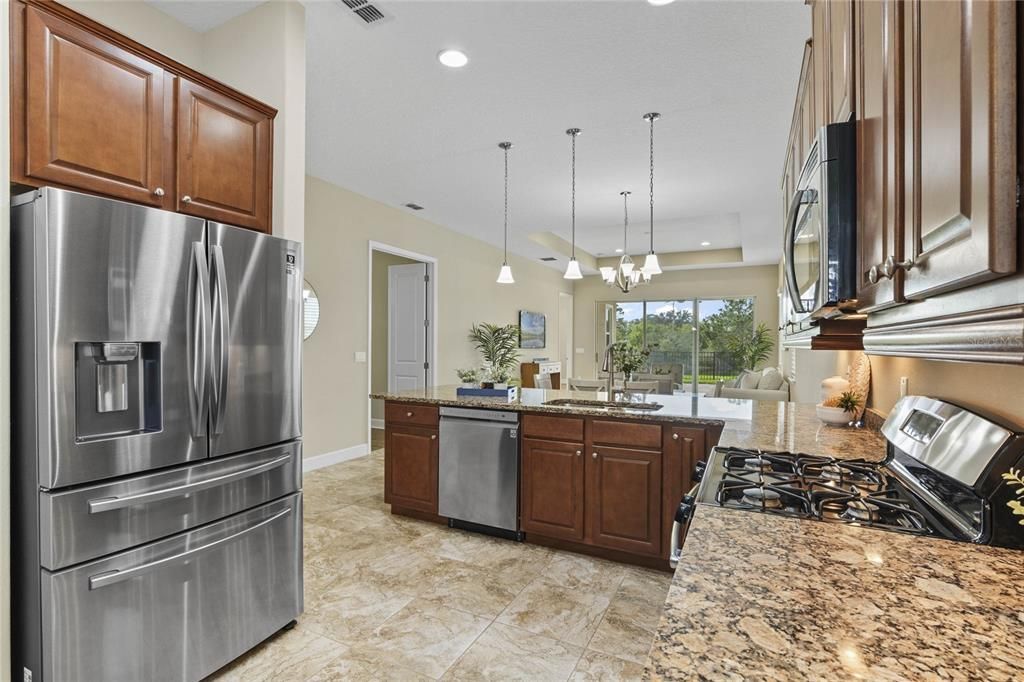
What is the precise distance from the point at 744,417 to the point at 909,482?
1.34m

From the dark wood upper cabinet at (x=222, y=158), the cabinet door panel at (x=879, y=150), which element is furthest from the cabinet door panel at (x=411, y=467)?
the cabinet door panel at (x=879, y=150)

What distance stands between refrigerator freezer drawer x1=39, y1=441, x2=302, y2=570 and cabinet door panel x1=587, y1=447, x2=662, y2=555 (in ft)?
5.36

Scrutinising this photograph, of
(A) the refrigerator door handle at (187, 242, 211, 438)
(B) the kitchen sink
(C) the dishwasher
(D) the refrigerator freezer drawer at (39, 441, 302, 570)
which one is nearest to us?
(D) the refrigerator freezer drawer at (39, 441, 302, 570)

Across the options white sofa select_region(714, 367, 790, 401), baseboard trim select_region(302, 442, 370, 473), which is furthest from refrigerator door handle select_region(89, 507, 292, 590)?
white sofa select_region(714, 367, 790, 401)

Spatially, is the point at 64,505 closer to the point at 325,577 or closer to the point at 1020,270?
the point at 325,577

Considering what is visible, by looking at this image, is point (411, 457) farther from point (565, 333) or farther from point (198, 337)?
point (565, 333)

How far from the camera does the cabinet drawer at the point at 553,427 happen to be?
115 inches

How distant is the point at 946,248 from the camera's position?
583mm

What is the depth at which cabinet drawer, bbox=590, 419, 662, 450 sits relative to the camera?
2.72 metres

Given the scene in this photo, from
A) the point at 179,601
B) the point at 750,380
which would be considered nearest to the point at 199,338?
the point at 179,601

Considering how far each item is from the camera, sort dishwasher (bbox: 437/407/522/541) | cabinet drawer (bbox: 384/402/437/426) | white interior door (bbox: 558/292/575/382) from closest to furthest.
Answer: dishwasher (bbox: 437/407/522/541), cabinet drawer (bbox: 384/402/437/426), white interior door (bbox: 558/292/575/382)

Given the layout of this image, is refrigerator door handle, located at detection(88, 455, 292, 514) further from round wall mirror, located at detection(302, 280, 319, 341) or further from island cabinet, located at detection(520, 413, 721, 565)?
round wall mirror, located at detection(302, 280, 319, 341)

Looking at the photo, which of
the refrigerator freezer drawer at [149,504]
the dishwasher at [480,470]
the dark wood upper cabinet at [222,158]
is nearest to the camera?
the refrigerator freezer drawer at [149,504]

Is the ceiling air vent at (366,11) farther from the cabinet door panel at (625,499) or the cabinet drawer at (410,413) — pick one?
the cabinet door panel at (625,499)
